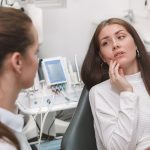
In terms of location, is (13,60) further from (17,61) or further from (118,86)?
(118,86)

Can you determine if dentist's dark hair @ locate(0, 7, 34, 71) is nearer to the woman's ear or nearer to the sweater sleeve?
the woman's ear

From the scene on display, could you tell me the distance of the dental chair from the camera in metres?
1.50

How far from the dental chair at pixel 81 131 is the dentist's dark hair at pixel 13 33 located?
660 millimetres

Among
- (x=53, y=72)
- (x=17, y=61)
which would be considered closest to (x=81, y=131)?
(x=53, y=72)

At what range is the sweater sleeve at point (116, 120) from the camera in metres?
1.49

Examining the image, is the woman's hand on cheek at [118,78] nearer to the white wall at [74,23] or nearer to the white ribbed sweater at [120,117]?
the white ribbed sweater at [120,117]

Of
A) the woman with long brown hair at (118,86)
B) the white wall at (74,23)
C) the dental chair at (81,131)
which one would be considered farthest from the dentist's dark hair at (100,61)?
the white wall at (74,23)

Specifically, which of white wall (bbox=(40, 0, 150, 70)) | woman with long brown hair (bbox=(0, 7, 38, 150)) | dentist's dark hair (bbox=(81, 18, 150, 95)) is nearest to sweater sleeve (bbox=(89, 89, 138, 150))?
dentist's dark hair (bbox=(81, 18, 150, 95))

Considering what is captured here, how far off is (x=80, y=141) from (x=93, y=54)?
19.9 inches

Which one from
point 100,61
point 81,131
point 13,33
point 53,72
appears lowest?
point 81,131

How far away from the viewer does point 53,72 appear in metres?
2.08

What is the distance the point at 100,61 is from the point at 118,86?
24cm

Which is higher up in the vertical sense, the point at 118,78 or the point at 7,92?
the point at 7,92

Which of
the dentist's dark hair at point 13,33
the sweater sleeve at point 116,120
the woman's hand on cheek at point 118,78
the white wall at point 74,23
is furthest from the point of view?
the white wall at point 74,23
